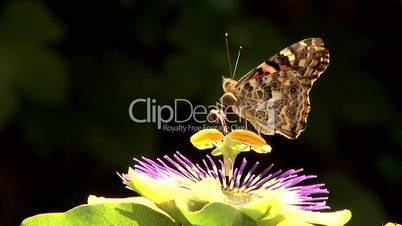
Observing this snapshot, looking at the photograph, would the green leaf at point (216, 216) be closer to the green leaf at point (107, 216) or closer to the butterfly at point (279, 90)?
the green leaf at point (107, 216)

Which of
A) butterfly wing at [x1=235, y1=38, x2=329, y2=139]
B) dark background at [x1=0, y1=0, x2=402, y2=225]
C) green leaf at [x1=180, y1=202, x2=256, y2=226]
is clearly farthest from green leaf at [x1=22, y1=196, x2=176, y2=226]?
dark background at [x1=0, y1=0, x2=402, y2=225]

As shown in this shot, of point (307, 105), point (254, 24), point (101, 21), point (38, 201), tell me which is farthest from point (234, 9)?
point (307, 105)

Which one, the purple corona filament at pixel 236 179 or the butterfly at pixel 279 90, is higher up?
the butterfly at pixel 279 90

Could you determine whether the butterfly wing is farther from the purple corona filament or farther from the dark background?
the dark background

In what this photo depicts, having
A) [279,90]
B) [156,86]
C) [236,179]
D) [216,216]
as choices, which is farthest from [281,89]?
[156,86]

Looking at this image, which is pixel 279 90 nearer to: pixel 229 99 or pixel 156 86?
pixel 229 99

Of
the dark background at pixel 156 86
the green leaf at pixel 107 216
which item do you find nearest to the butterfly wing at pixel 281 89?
the green leaf at pixel 107 216
